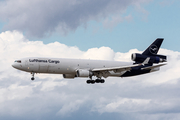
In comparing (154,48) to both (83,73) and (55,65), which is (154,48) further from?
(55,65)

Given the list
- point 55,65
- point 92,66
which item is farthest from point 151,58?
point 55,65

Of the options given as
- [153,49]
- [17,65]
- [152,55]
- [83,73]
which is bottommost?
[83,73]

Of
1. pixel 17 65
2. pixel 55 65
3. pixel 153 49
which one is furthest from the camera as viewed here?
pixel 153 49

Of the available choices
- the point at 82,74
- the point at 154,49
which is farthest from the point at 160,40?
the point at 82,74

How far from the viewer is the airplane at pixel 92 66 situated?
68125mm

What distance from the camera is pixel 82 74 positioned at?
69812 mm

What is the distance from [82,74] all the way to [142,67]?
17.6 metres

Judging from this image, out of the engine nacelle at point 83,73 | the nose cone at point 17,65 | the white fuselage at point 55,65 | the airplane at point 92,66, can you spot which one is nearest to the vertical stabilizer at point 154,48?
the airplane at point 92,66

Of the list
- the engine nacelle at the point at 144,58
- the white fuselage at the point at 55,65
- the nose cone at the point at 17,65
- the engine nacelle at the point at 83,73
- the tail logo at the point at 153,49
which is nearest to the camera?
the nose cone at the point at 17,65

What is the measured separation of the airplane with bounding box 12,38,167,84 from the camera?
6812 cm

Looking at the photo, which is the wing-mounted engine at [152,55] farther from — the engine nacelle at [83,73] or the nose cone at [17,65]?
the nose cone at [17,65]

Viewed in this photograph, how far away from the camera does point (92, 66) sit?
73.3 metres

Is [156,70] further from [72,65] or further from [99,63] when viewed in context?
[72,65]

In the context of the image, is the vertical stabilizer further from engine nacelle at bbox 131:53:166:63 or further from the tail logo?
engine nacelle at bbox 131:53:166:63
